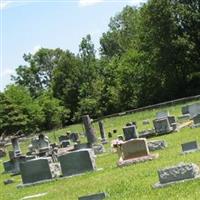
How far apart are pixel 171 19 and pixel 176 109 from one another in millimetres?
22634

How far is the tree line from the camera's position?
72.6 m

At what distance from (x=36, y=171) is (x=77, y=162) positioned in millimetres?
1752

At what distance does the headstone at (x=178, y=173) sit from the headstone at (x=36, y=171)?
888cm

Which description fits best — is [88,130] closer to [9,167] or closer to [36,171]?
[9,167]

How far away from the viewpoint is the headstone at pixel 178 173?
14.4m

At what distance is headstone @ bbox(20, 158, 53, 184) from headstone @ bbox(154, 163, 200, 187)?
8.88 metres

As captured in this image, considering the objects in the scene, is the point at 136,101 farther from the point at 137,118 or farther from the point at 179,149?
the point at 179,149

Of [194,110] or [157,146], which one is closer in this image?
[157,146]

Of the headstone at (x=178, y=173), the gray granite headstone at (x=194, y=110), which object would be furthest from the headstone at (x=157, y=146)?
the gray granite headstone at (x=194, y=110)

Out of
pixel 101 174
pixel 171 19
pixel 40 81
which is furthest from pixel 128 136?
pixel 40 81

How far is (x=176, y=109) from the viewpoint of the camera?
52062mm

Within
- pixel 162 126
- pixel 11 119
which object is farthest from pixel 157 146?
pixel 11 119

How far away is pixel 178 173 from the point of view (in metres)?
14.5

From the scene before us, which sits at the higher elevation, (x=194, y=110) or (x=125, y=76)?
(x=125, y=76)
